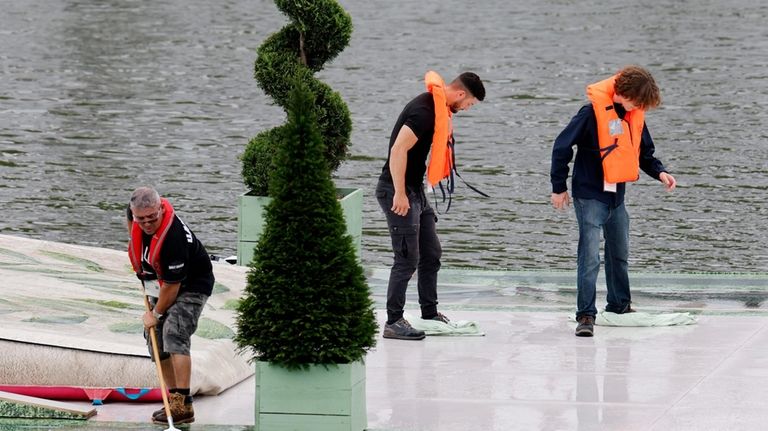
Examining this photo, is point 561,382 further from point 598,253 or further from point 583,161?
point 583,161

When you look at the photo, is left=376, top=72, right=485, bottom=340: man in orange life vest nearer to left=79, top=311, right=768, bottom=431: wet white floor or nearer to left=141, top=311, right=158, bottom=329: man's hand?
left=79, top=311, right=768, bottom=431: wet white floor

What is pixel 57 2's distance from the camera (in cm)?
4675

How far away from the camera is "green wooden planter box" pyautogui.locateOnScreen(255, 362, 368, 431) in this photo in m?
8.23

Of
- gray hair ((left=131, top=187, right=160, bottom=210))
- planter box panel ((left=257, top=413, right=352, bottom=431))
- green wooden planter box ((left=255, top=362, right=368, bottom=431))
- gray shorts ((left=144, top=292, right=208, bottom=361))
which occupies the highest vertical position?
gray hair ((left=131, top=187, right=160, bottom=210))

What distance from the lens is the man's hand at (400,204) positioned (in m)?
10.5

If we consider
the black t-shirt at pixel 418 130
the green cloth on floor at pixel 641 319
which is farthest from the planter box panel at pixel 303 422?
the green cloth on floor at pixel 641 319

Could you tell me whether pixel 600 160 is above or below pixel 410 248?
above

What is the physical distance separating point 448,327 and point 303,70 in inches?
120

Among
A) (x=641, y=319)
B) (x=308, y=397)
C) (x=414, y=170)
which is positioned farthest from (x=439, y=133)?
(x=308, y=397)

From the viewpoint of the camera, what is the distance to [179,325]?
28.6ft

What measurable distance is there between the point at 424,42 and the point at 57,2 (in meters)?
14.8

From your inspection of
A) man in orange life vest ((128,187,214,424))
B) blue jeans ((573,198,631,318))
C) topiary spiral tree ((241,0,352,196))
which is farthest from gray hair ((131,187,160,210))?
topiary spiral tree ((241,0,352,196))

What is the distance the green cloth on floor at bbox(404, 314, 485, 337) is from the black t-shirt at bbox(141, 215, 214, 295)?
2.58 m

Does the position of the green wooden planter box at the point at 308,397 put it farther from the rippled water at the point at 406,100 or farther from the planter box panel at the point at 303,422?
the rippled water at the point at 406,100
